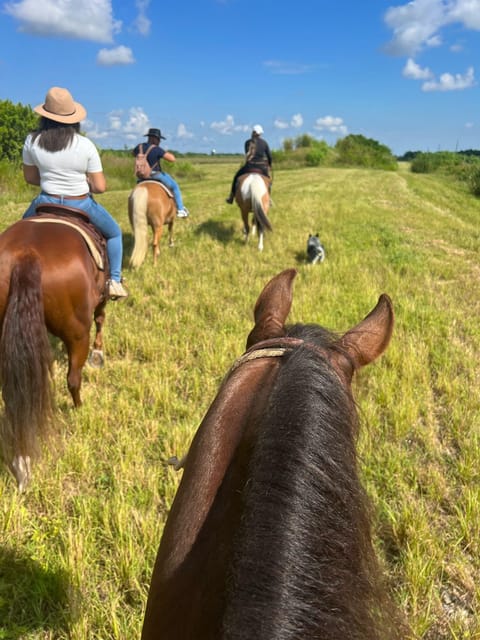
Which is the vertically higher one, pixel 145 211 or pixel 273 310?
pixel 145 211

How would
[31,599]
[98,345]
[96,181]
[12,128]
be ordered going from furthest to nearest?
[12,128], [98,345], [96,181], [31,599]

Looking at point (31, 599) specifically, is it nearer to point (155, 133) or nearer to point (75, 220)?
point (75, 220)

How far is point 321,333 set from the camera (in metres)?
1.43

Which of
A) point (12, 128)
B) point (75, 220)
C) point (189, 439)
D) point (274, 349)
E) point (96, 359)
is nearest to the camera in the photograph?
point (274, 349)

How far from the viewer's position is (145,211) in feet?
26.9

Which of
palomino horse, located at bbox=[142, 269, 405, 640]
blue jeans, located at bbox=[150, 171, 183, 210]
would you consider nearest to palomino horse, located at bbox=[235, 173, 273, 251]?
blue jeans, located at bbox=[150, 171, 183, 210]

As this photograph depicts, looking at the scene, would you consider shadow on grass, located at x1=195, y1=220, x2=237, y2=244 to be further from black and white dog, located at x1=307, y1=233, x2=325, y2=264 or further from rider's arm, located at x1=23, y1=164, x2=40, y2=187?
rider's arm, located at x1=23, y1=164, x2=40, y2=187

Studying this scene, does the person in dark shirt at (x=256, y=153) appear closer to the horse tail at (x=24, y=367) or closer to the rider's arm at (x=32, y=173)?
the rider's arm at (x=32, y=173)

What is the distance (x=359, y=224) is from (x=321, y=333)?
1204 centimetres

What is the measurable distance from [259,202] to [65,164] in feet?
20.0

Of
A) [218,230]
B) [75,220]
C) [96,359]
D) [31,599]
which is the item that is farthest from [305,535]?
[218,230]

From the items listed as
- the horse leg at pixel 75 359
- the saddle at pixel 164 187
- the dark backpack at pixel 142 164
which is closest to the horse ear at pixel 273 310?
the horse leg at pixel 75 359

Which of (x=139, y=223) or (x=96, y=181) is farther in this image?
(x=139, y=223)

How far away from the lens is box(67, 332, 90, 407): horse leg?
365cm
